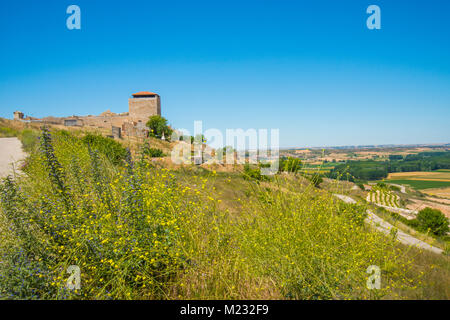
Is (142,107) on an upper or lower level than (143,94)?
lower

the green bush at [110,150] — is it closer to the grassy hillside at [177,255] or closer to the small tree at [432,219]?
the grassy hillside at [177,255]

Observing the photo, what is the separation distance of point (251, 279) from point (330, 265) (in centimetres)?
89

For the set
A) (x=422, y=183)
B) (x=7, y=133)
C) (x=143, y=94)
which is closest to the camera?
(x=422, y=183)

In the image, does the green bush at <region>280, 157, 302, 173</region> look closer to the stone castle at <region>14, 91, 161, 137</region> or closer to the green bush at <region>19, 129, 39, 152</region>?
the green bush at <region>19, 129, 39, 152</region>

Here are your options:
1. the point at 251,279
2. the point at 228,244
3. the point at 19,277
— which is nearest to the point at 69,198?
the point at 19,277

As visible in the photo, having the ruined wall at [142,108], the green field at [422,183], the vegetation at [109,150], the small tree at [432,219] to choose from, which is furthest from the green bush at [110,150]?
the ruined wall at [142,108]

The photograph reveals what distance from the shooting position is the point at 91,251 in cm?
244

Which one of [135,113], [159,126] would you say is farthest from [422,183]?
[135,113]

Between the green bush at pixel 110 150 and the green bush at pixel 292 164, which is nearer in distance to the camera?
the green bush at pixel 292 164

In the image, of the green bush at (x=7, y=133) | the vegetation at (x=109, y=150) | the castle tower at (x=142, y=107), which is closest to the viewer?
the vegetation at (x=109, y=150)

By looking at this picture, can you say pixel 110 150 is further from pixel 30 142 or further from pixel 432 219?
pixel 432 219

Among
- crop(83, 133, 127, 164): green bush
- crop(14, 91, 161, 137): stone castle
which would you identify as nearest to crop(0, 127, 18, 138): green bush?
crop(83, 133, 127, 164): green bush

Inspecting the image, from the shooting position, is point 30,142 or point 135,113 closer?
point 30,142

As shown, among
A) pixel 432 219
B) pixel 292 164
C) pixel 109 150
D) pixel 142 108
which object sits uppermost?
pixel 142 108
